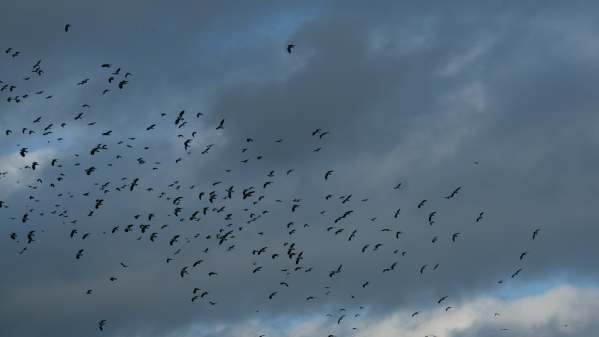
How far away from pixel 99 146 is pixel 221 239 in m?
24.0

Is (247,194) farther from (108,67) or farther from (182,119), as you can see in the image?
(108,67)

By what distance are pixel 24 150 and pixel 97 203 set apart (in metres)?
15.9

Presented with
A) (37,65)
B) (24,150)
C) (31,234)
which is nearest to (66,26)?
(37,65)

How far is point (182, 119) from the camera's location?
190 metres

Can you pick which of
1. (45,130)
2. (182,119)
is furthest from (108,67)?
(182,119)

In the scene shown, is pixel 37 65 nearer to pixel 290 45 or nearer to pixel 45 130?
pixel 45 130

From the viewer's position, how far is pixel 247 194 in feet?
650

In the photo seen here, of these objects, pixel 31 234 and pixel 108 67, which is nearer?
pixel 108 67

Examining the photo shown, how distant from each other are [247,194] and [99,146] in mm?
24266

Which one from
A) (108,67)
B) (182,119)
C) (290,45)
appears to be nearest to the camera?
(108,67)

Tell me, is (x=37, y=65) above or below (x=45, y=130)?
above

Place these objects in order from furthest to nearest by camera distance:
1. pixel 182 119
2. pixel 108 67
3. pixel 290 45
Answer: pixel 182 119 < pixel 290 45 < pixel 108 67

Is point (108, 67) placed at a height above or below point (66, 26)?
below

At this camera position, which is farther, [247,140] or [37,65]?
[247,140]
